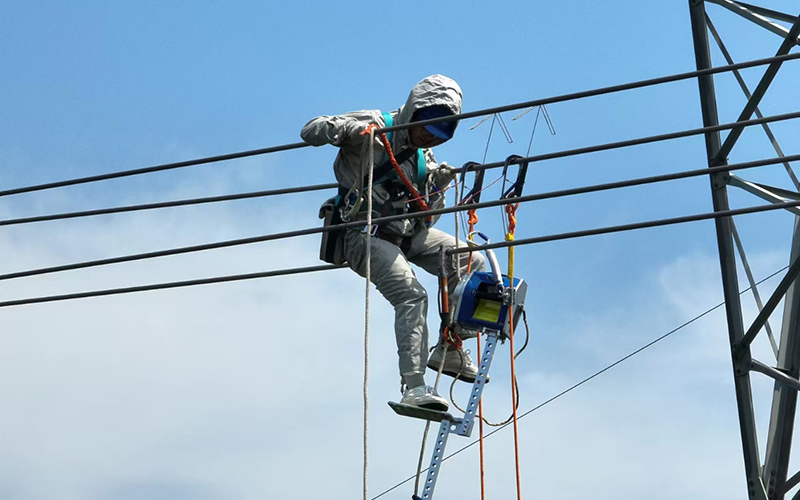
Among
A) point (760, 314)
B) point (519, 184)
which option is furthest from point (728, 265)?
point (519, 184)

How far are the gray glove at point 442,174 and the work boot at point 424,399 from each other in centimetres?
124

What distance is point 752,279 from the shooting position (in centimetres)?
789

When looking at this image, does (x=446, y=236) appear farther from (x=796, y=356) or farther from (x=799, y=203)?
(x=796, y=356)

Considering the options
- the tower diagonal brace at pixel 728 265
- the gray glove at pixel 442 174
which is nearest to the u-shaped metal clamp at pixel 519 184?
the gray glove at pixel 442 174

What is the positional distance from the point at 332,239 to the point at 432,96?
37.4 inches

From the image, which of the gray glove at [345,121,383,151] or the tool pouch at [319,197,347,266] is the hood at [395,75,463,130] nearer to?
the gray glove at [345,121,383,151]

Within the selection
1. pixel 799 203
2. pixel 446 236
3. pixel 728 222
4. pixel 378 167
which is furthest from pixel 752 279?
pixel 378 167

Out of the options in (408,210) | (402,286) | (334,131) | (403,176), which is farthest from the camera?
(408,210)

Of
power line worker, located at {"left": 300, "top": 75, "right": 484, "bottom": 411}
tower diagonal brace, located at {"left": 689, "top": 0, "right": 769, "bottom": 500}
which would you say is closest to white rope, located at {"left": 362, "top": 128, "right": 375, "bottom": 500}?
power line worker, located at {"left": 300, "top": 75, "right": 484, "bottom": 411}

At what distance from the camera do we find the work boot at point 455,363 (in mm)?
6723

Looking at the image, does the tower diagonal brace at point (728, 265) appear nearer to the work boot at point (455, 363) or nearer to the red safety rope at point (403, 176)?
the work boot at point (455, 363)

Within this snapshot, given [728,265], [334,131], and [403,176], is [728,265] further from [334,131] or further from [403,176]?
Answer: [334,131]

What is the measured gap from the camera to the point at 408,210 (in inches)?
266

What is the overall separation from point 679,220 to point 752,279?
2.07 metres
